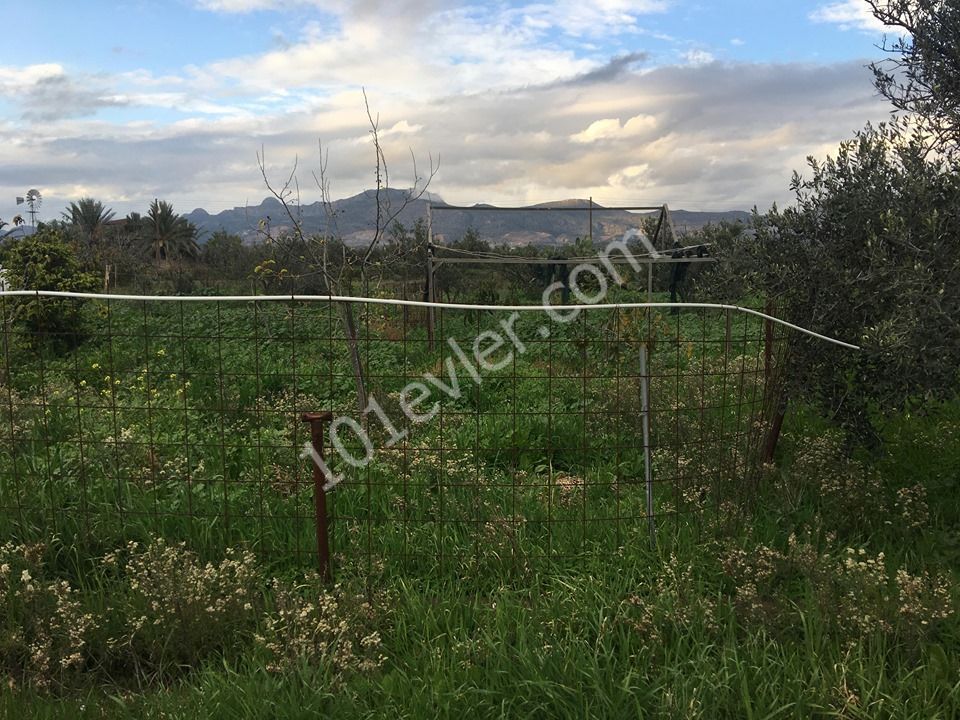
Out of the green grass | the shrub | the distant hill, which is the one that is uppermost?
the distant hill

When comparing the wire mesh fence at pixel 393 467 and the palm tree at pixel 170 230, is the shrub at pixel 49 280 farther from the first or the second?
the palm tree at pixel 170 230

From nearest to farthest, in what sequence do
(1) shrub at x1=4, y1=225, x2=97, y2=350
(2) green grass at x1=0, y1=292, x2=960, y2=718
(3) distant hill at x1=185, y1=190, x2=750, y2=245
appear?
(2) green grass at x1=0, y1=292, x2=960, y2=718
(3) distant hill at x1=185, y1=190, x2=750, y2=245
(1) shrub at x1=4, y1=225, x2=97, y2=350

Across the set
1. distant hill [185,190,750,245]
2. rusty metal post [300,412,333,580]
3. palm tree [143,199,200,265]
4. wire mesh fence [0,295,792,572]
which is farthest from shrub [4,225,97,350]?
palm tree [143,199,200,265]

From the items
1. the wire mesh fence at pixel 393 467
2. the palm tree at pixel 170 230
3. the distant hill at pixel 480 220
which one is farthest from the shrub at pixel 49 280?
the palm tree at pixel 170 230

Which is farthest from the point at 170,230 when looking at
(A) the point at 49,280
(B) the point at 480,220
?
(A) the point at 49,280

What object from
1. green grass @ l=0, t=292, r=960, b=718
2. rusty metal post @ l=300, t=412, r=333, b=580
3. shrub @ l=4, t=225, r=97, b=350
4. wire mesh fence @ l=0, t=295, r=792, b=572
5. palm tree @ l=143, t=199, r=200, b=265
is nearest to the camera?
green grass @ l=0, t=292, r=960, b=718

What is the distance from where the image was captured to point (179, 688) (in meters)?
2.99

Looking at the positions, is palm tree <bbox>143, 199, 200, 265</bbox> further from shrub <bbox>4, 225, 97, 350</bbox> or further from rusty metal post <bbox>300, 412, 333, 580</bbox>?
rusty metal post <bbox>300, 412, 333, 580</bbox>

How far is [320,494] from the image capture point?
3.60m

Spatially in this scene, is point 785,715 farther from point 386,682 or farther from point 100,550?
point 100,550

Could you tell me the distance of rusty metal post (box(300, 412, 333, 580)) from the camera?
356 cm

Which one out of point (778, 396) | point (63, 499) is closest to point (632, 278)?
point (778, 396)

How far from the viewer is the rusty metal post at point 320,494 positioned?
11.7ft

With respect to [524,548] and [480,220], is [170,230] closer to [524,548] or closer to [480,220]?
[480,220]
